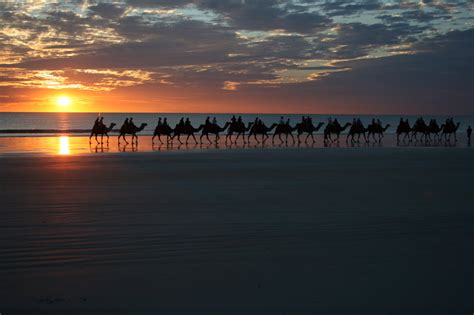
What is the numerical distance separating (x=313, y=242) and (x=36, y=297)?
9.77 feet

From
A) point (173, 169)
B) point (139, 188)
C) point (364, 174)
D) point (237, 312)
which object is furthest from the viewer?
point (173, 169)

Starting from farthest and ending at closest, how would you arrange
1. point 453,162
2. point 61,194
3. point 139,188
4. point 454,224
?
point 453,162 → point 139,188 → point 61,194 → point 454,224

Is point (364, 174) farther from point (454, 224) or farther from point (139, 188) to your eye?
point (454, 224)

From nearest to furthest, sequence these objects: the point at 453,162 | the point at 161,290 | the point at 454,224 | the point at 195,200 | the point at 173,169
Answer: the point at 161,290
the point at 454,224
the point at 195,200
the point at 173,169
the point at 453,162

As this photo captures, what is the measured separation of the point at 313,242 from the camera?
634 cm

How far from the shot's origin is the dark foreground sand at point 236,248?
14.7ft

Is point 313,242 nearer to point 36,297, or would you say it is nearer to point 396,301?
point 396,301

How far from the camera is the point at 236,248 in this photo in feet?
19.9

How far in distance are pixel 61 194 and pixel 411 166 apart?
35.0 feet

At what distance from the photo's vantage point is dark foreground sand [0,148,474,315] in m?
4.49

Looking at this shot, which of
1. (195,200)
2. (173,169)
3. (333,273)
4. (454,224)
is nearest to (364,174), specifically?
(173,169)

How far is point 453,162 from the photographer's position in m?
19.1

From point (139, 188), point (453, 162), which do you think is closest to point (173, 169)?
point (139, 188)

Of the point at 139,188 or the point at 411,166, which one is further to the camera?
the point at 411,166
